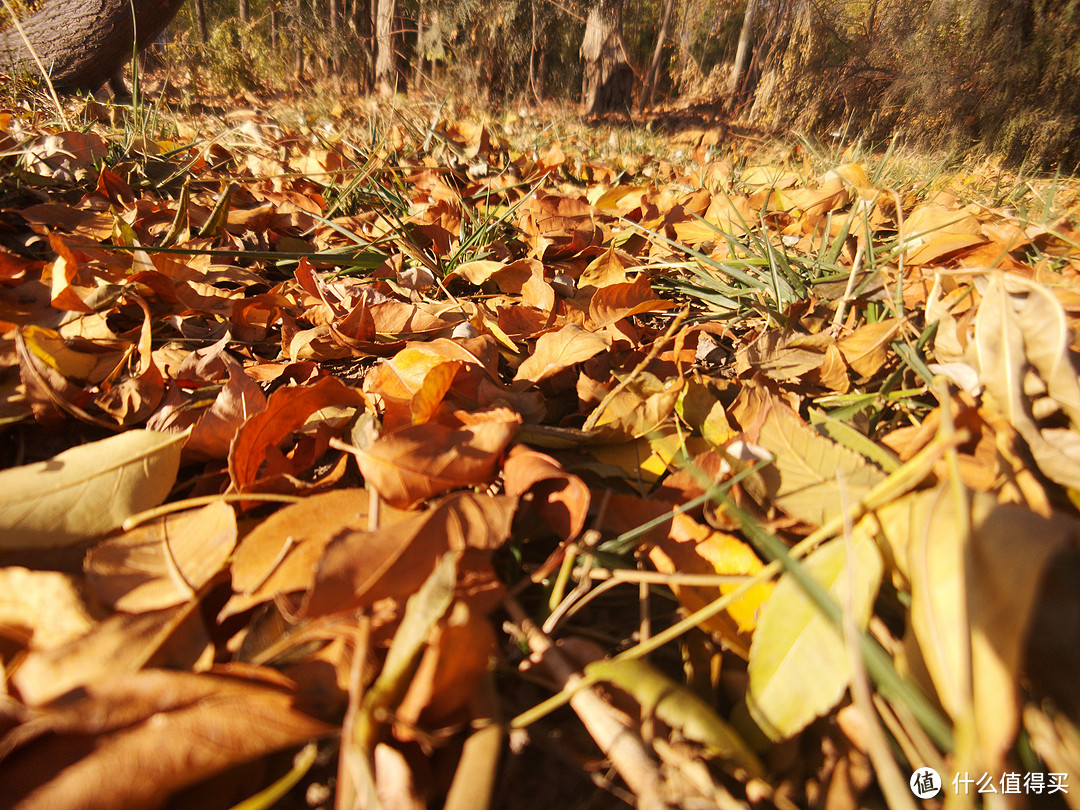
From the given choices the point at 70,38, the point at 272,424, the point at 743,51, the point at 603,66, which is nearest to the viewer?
the point at 272,424

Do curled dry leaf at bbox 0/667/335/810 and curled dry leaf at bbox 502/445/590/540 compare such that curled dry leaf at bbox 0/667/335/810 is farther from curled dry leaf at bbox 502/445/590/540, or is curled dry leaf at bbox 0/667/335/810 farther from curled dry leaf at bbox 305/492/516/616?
curled dry leaf at bbox 502/445/590/540

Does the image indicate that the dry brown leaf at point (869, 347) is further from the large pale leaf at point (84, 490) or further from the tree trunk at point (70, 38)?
the tree trunk at point (70, 38)

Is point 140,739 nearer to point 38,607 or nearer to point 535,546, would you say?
point 38,607

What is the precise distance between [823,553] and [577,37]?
1069cm

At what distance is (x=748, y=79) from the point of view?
874 cm

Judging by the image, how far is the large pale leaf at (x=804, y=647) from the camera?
343mm

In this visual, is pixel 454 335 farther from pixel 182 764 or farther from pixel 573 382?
pixel 182 764

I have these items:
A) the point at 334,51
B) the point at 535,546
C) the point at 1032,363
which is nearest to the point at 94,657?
the point at 535,546

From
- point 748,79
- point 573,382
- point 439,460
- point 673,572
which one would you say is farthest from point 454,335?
point 748,79

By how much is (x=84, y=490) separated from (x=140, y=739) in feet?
0.78

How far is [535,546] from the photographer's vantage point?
1.59ft

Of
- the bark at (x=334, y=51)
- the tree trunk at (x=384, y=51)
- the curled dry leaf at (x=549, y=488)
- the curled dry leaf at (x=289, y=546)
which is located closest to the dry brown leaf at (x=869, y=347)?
the curled dry leaf at (x=549, y=488)

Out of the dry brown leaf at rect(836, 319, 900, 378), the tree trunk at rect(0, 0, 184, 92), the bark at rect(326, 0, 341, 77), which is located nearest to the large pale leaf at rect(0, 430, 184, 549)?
the dry brown leaf at rect(836, 319, 900, 378)

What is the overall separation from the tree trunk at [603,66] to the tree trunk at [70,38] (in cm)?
535
